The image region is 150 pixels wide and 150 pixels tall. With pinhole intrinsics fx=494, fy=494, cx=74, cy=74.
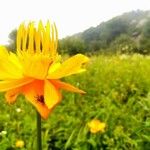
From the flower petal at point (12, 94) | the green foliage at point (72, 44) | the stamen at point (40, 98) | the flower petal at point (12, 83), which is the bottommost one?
the green foliage at point (72, 44)

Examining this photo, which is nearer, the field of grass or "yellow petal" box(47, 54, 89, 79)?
"yellow petal" box(47, 54, 89, 79)

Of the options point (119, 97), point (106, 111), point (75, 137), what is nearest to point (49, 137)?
point (75, 137)

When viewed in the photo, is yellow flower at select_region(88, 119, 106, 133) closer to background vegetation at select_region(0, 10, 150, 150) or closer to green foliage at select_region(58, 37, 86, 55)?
background vegetation at select_region(0, 10, 150, 150)

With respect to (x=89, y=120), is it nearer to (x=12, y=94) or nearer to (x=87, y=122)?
(x=87, y=122)

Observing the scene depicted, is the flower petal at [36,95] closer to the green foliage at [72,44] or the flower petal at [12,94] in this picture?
the flower petal at [12,94]

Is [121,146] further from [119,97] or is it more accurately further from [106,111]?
[119,97]

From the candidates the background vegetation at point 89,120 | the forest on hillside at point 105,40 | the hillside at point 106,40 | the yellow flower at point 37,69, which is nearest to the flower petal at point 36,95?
the yellow flower at point 37,69

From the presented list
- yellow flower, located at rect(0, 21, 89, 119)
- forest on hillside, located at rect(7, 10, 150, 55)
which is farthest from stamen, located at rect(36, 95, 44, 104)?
forest on hillside, located at rect(7, 10, 150, 55)

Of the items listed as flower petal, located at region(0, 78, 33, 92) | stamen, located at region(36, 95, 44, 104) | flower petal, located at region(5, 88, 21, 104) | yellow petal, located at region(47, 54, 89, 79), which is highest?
yellow petal, located at region(47, 54, 89, 79)
